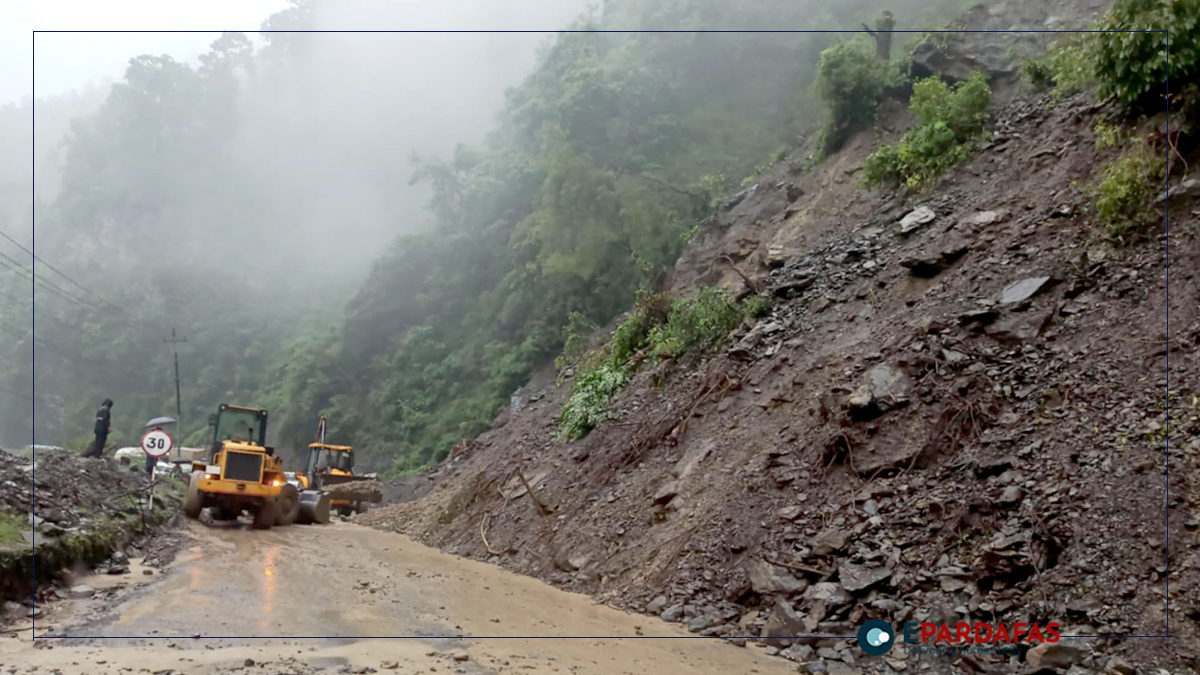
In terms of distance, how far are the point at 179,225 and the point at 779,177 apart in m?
69.6

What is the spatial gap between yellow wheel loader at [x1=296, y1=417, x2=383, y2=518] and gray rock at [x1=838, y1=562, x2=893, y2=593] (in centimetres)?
1895

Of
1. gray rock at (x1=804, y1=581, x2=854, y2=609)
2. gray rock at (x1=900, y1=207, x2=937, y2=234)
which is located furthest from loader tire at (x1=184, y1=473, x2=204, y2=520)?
gray rock at (x1=900, y1=207, x2=937, y2=234)

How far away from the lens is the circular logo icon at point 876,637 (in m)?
7.05

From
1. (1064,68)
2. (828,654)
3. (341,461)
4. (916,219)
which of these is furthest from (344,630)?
(341,461)

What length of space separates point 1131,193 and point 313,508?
685 inches

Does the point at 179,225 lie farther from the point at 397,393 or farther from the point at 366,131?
the point at 397,393

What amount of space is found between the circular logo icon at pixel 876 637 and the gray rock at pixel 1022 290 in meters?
4.75

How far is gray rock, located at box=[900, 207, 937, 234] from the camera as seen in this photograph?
13500mm

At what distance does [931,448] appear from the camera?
9.01 metres

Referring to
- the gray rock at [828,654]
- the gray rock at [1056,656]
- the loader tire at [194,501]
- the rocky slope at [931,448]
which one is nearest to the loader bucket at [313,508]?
the loader tire at [194,501]

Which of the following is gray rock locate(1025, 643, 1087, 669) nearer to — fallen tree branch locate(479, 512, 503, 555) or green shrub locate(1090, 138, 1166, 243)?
green shrub locate(1090, 138, 1166, 243)

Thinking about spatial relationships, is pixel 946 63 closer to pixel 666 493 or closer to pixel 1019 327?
pixel 1019 327

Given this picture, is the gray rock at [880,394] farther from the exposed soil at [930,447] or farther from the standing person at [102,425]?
the standing person at [102,425]

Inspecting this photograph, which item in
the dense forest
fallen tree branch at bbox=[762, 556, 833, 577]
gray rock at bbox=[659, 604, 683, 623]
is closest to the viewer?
fallen tree branch at bbox=[762, 556, 833, 577]
